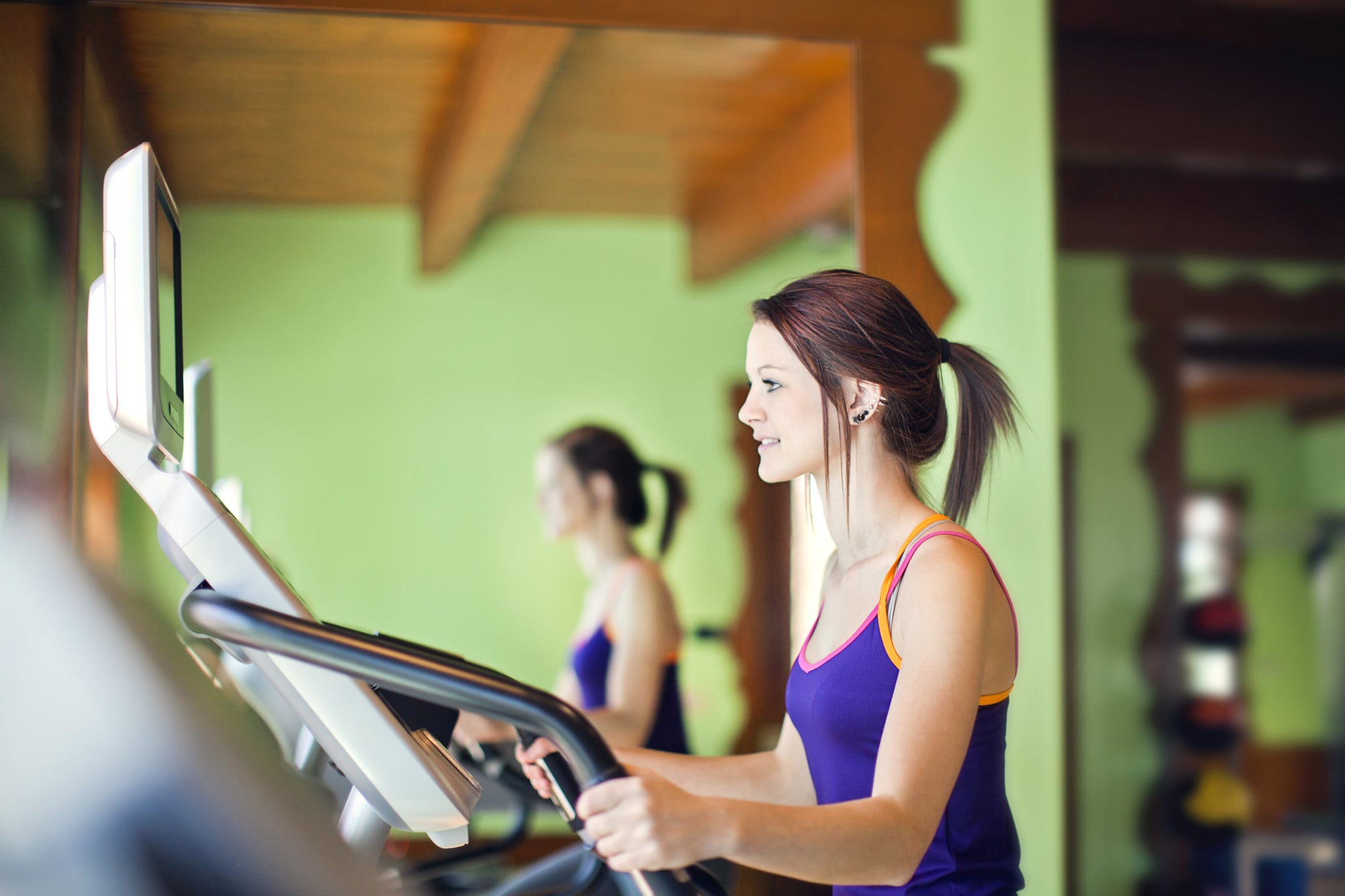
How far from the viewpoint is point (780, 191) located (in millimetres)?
3123

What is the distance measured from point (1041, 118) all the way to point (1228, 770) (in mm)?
2666

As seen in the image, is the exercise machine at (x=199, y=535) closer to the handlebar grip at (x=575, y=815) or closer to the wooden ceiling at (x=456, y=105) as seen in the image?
the handlebar grip at (x=575, y=815)

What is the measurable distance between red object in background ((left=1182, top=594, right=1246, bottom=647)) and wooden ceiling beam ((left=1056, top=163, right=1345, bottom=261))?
123cm

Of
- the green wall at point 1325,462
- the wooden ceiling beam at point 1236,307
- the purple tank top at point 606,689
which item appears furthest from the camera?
the green wall at point 1325,462

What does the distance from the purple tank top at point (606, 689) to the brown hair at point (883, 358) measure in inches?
43.3

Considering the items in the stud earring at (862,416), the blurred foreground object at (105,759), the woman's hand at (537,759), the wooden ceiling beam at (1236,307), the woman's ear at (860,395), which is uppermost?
the wooden ceiling beam at (1236,307)

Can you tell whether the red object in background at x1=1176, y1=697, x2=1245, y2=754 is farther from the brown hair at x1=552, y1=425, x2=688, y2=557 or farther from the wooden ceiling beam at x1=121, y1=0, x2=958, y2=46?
the wooden ceiling beam at x1=121, y1=0, x2=958, y2=46

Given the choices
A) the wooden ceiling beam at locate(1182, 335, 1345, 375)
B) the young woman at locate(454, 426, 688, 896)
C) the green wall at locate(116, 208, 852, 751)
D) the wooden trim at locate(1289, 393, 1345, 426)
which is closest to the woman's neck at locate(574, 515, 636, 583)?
the young woman at locate(454, 426, 688, 896)

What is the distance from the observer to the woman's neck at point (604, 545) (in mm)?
2711

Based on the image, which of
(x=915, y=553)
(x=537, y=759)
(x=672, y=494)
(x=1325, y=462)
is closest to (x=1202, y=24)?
(x=1325, y=462)

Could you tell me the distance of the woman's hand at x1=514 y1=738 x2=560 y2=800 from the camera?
1175mm

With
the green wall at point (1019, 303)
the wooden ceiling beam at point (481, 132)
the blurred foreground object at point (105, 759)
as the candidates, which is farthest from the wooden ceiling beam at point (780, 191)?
the blurred foreground object at point (105, 759)

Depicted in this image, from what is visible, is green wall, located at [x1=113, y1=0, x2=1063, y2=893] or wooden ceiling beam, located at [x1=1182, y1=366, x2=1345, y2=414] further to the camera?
green wall, located at [x1=113, y1=0, x2=1063, y2=893]

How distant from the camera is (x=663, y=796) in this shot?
3.10 ft
